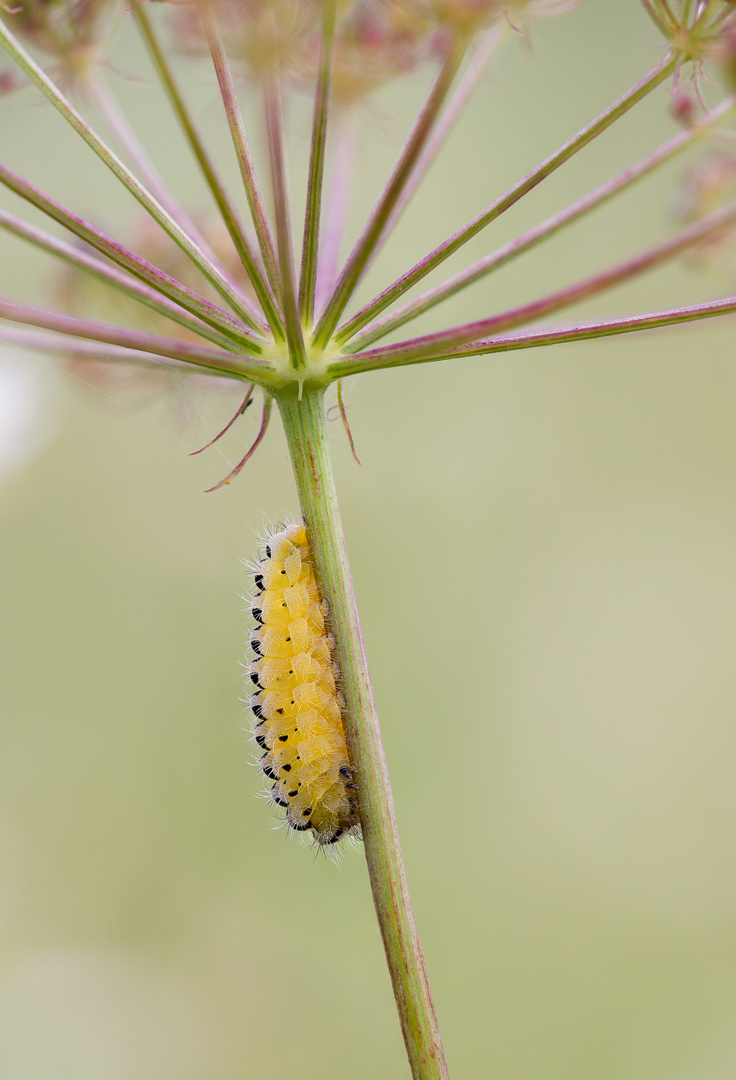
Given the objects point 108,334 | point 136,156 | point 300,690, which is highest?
point 136,156

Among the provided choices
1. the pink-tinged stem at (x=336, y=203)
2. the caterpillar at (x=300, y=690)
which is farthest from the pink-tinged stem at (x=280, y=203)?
the caterpillar at (x=300, y=690)

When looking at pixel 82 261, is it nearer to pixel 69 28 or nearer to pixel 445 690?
pixel 69 28

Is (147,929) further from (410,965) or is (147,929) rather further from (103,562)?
(410,965)

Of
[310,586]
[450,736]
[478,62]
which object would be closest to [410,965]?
[310,586]

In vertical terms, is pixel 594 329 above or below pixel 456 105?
below

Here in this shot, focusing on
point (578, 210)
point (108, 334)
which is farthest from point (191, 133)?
point (578, 210)

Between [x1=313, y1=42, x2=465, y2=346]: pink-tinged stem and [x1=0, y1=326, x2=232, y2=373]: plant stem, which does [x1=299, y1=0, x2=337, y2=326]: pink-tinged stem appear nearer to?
[x1=313, y1=42, x2=465, y2=346]: pink-tinged stem

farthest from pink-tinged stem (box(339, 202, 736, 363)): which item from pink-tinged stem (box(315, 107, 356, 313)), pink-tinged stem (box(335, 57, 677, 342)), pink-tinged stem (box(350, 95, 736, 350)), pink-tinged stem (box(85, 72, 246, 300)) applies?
pink-tinged stem (box(85, 72, 246, 300))
